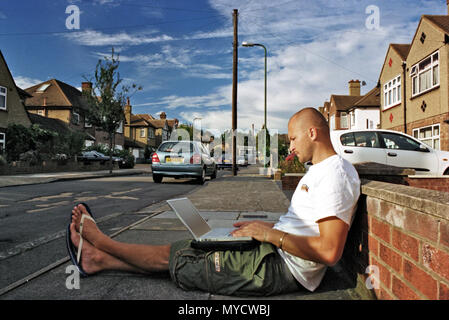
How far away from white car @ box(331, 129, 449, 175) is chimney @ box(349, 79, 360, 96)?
35551mm

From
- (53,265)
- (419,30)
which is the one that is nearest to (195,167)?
(53,265)

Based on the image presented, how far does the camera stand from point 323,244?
1833mm

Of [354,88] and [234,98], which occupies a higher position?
[354,88]

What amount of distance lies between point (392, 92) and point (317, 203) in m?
22.1

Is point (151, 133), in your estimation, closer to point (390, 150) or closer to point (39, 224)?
point (390, 150)

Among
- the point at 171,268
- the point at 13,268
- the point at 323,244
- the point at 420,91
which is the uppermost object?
the point at 420,91

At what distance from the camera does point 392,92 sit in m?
20.8

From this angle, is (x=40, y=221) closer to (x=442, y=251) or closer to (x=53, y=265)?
(x=53, y=265)

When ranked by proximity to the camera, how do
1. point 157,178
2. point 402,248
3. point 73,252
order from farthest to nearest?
point 157,178 → point 73,252 → point 402,248

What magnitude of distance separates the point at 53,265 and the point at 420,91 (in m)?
18.9

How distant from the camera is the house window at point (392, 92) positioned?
19.8 metres

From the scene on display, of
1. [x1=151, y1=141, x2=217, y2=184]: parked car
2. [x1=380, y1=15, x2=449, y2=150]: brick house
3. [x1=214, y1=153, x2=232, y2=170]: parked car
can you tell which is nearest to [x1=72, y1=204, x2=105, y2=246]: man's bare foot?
[x1=151, y1=141, x2=217, y2=184]: parked car

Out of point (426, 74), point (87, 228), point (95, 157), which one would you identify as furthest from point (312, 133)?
point (95, 157)
